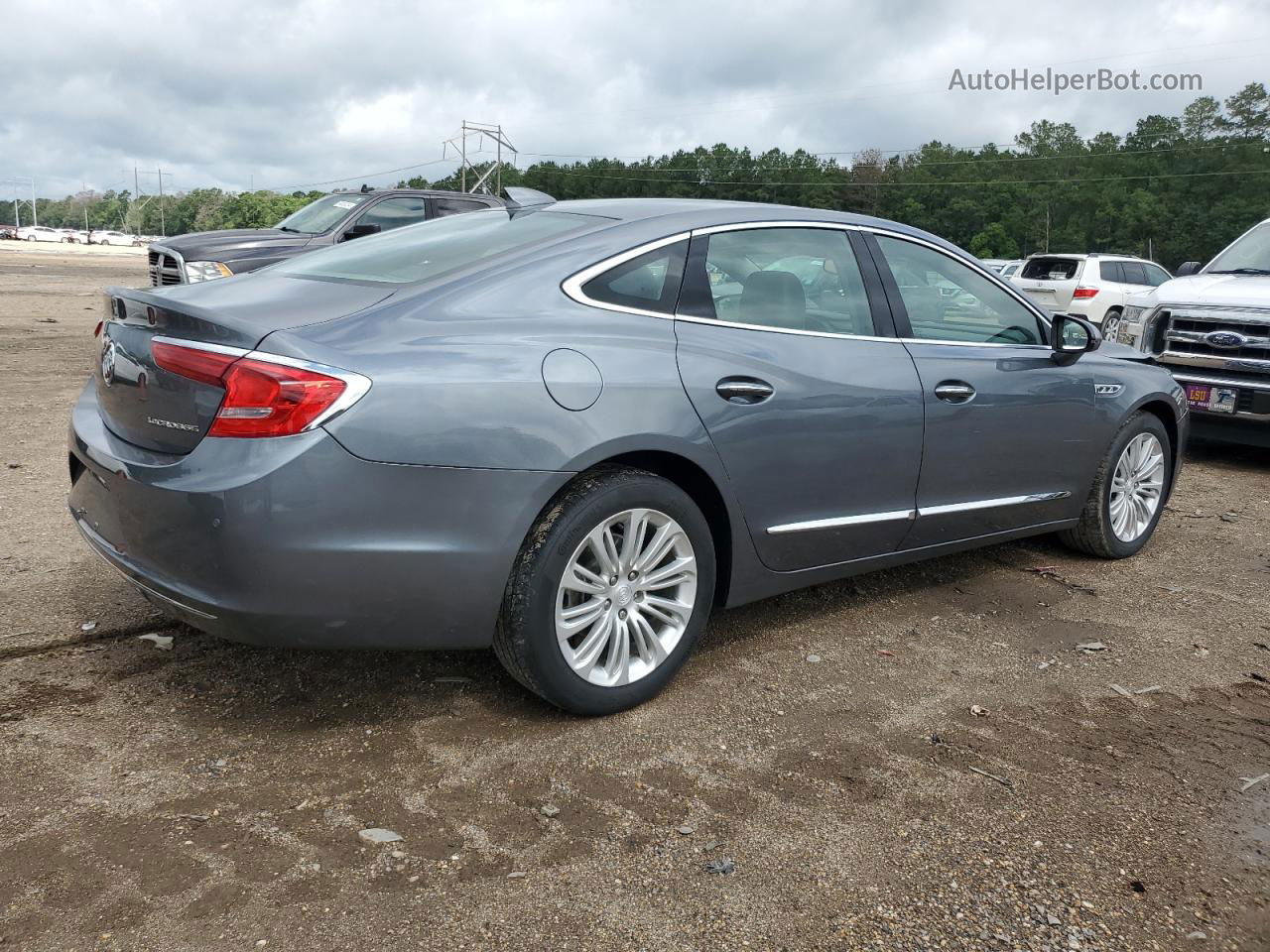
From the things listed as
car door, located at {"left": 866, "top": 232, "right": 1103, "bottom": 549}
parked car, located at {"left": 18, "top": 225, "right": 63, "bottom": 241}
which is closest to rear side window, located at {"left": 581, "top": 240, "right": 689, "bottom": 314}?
car door, located at {"left": 866, "top": 232, "right": 1103, "bottom": 549}

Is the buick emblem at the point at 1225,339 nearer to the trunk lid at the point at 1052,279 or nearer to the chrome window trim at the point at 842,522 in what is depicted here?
the chrome window trim at the point at 842,522

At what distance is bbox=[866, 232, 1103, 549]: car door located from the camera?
166 inches

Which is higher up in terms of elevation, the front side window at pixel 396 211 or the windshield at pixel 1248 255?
the front side window at pixel 396 211

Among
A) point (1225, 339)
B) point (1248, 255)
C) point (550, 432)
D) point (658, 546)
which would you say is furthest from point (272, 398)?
point (1248, 255)

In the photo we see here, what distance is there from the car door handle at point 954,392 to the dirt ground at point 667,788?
92cm

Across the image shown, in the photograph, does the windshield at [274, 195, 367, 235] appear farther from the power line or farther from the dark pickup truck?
the power line

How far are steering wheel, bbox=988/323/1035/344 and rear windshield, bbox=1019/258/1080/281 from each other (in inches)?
673

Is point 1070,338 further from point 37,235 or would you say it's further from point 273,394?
point 37,235

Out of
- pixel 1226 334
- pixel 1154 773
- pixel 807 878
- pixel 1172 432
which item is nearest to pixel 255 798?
pixel 807 878

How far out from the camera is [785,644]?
4.13 m

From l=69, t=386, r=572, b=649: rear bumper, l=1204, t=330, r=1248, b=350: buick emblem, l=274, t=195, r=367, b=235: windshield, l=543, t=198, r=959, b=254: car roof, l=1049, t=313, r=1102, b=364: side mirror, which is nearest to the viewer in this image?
l=69, t=386, r=572, b=649: rear bumper

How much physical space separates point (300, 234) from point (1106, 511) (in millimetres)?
9567

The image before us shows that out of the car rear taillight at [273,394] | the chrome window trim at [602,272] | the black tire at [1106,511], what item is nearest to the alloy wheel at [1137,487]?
the black tire at [1106,511]

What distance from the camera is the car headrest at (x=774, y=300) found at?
3.75m
